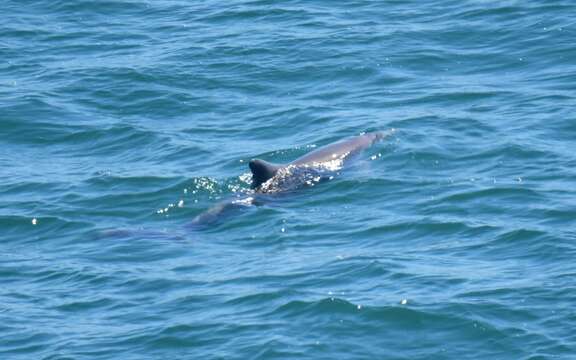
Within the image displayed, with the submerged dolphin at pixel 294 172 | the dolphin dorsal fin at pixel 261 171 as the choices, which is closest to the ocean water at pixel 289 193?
the submerged dolphin at pixel 294 172

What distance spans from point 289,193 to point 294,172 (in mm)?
609

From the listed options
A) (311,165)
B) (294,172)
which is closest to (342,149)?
(311,165)

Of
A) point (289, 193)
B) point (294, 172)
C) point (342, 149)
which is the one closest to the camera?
point (289, 193)

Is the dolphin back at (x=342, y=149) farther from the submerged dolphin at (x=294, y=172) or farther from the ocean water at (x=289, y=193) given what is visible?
the ocean water at (x=289, y=193)

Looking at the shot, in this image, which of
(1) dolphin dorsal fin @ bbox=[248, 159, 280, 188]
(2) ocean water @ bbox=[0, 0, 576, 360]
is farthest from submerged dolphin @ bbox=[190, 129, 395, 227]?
(2) ocean water @ bbox=[0, 0, 576, 360]

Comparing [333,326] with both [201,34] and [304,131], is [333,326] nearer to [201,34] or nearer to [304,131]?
[304,131]

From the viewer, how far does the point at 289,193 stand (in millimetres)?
21453

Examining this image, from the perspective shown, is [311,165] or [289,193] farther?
[311,165]

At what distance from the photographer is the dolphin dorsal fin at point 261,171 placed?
21250 mm

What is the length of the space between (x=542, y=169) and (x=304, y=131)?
4678mm

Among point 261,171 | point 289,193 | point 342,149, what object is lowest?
point 289,193

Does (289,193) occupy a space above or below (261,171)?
below

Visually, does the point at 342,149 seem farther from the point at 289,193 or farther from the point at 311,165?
the point at 289,193

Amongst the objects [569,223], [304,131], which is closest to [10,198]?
[304,131]
